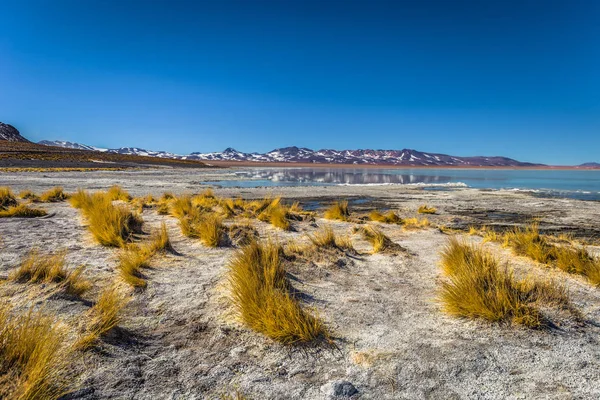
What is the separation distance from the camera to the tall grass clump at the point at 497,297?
3.17 metres

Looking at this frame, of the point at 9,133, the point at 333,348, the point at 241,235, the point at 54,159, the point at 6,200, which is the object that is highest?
the point at 9,133

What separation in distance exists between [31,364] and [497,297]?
145 inches

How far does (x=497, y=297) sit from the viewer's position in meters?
3.22

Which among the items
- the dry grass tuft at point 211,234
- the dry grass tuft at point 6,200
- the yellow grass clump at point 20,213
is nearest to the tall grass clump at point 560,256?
the dry grass tuft at point 211,234

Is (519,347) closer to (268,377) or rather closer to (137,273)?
A: (268,377)

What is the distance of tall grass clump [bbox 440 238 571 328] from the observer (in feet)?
10.4

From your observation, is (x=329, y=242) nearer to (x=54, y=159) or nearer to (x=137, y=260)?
(x=137, y=260)

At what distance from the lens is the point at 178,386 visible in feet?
7.41

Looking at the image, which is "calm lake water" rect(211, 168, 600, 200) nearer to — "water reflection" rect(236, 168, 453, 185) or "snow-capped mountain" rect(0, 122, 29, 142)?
"water reflection" rect(236, 168, 453, 185)

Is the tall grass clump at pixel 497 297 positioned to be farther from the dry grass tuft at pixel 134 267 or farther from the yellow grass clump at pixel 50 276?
the yellow grass clump at pixel 50 276

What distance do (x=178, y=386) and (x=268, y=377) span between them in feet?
2.00

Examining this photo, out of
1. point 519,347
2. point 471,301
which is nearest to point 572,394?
point 519,347

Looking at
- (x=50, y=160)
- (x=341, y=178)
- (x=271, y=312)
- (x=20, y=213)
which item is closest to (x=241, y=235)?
(x=271, y=312)

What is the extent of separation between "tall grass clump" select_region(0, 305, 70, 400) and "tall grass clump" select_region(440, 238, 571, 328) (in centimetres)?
330
